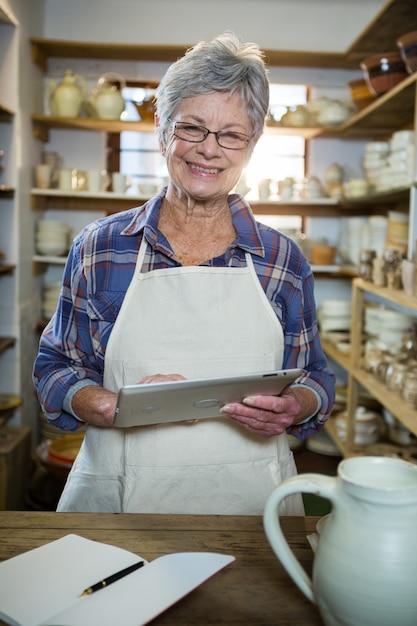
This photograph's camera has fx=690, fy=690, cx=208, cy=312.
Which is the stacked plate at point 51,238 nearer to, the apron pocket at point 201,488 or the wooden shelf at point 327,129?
the wooden shelf at point 327,129

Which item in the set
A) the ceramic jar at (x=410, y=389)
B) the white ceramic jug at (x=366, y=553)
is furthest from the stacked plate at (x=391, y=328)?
the white ceramic jug at (x=366, y=553)

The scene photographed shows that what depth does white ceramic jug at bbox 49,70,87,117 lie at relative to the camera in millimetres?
3830

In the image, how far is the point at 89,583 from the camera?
2.98 ft

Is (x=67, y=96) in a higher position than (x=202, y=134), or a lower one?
higher

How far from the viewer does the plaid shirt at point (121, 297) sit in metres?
1.50

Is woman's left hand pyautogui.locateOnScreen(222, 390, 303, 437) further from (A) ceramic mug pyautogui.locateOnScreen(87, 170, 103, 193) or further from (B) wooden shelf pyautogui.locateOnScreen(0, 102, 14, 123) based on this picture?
(A) ceramic mug pyautogui.locateOnScreen(87, 170, 103, 193)

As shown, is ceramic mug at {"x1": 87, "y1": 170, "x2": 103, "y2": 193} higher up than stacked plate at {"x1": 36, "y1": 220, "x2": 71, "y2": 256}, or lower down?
higher up

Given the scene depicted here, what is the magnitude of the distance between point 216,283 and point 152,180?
3.01m

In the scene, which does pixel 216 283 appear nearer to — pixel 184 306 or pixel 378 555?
pixel 184 306

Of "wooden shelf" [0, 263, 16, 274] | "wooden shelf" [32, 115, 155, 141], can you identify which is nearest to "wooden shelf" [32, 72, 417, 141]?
"wooden shelf" [32, 115, 155, 141]

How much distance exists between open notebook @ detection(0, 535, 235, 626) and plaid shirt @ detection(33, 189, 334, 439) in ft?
1.68

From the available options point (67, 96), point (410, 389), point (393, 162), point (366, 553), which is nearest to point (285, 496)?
point (366, 553)

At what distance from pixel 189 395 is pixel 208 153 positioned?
56cm

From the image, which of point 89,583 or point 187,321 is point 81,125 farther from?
point 89,583
